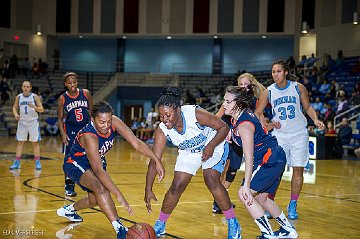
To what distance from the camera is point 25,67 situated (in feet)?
109

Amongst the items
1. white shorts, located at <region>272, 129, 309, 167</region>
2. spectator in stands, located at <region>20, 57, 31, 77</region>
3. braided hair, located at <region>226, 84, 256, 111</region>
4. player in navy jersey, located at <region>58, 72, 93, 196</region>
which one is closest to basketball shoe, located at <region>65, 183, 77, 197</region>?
player in navy jersey, located at <region>58, 72, 93, 196</region>

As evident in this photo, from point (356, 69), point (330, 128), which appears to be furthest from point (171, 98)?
point (356, 69)

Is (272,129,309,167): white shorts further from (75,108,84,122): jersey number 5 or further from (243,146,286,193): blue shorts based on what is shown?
(75,108,84,122): jersey number 5

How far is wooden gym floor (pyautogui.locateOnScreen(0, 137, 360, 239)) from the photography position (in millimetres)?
6496

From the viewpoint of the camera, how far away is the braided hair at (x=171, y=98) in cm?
566

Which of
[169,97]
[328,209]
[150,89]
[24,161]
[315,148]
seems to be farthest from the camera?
[150,89]

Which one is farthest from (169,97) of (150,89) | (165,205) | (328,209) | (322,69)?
(150,89)

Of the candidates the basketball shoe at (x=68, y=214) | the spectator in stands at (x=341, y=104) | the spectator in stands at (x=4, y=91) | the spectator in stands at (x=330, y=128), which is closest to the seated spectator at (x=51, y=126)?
the spectator in stands at (x=4, y=91)

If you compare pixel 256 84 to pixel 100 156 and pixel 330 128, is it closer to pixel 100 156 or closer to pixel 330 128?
pixel 100 156

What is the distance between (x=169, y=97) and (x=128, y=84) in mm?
28878

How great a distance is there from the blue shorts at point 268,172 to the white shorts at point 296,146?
159 cm

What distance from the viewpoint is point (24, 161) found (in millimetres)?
14312

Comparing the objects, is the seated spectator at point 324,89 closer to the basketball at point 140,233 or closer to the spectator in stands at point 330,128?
the spectator in stands at point 330,128

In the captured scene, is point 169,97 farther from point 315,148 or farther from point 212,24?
point 212,24
